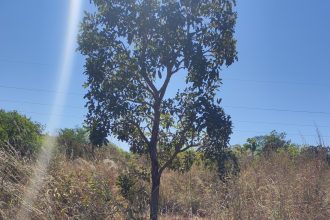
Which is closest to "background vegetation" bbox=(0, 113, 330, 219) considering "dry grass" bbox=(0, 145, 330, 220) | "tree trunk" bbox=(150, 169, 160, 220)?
"dry grass" bbox=(0, 145, 330, 220)

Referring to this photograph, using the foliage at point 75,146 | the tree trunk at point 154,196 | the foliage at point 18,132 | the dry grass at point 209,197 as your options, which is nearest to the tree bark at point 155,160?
the tree trunk at point 154,196

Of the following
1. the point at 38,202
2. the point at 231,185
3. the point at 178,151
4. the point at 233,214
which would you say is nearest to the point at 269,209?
the point at 233,214

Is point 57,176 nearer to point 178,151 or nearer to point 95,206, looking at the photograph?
point 95,206

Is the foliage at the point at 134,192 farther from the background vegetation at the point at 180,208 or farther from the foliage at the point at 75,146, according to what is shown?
the foliage at the point at 75,146

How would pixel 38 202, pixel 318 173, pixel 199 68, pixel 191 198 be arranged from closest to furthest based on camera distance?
pixel 199 68
pixel 38 202
pixel 318 173
pixel 191 198

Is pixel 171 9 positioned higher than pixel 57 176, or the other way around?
pixel 171 9

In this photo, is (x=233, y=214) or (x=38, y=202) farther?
(x=38, y=202)

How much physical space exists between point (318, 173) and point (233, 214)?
64.3 inches

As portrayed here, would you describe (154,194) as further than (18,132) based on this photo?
No

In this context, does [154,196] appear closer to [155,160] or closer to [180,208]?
[155,160]

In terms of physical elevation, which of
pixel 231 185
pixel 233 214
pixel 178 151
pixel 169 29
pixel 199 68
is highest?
pixel 169 29

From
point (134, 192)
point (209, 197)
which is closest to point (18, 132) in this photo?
point (134, 192)

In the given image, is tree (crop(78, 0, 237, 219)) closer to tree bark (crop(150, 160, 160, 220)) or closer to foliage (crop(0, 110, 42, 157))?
tree bark (crop(150, 160, 160, 220))

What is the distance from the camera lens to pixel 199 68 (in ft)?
14.9
